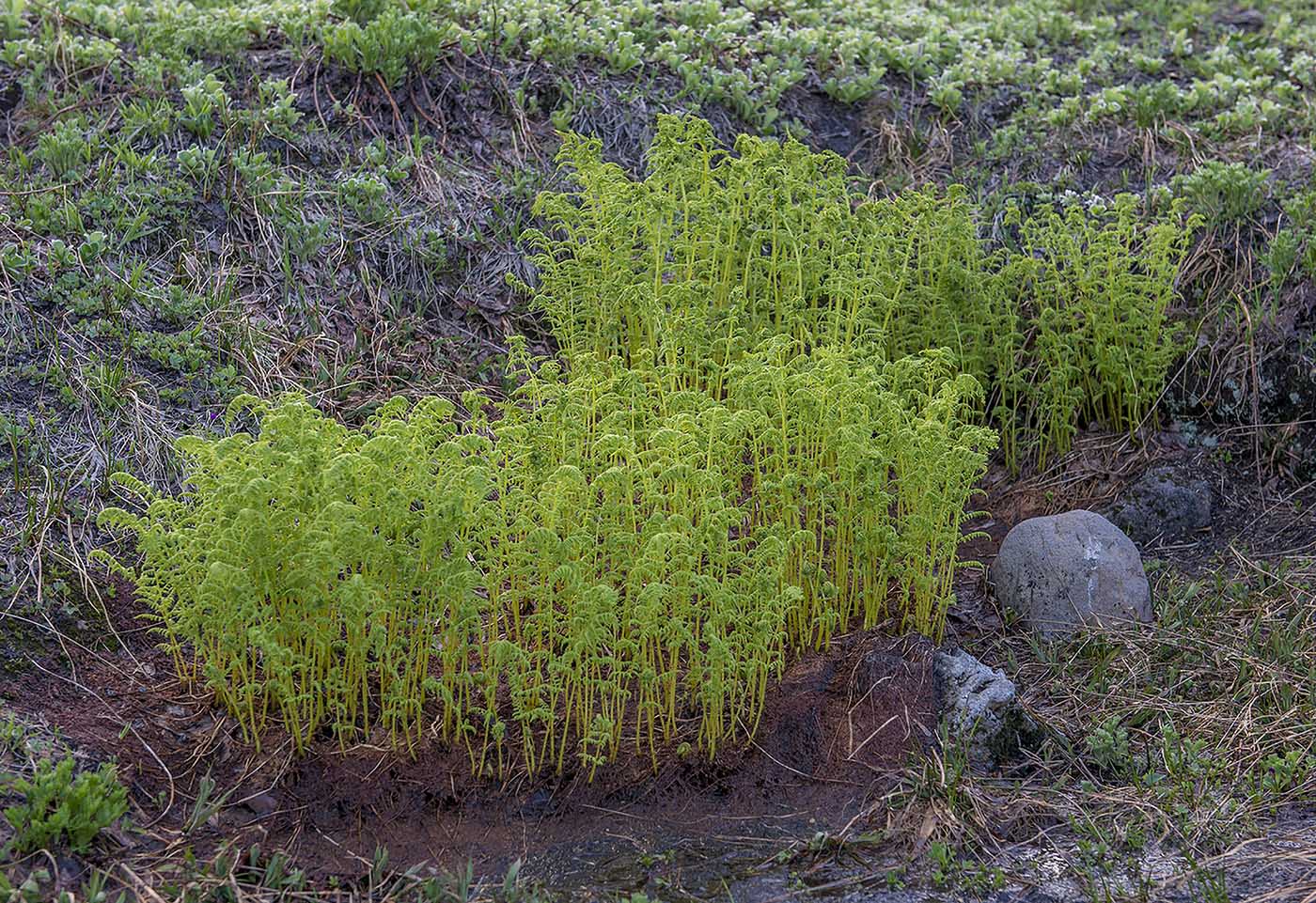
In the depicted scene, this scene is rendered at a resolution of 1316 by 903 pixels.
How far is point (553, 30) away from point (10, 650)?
449cm

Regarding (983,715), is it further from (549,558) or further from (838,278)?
(838,278)

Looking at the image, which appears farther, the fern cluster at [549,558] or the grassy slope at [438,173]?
the grassy slope at [438,173]

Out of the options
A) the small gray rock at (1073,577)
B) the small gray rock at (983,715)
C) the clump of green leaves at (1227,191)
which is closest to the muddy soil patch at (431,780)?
the small gray rock at (983,715)

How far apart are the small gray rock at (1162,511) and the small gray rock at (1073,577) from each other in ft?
1.65

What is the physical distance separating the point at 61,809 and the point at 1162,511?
431 cm

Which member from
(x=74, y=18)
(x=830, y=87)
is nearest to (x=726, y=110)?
(x=830, y=87)

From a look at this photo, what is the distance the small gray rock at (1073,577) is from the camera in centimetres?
465

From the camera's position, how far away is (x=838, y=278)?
16.6ft

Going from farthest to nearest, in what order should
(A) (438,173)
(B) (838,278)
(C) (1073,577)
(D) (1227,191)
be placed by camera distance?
(A) (438,173), (D) (1227,191), (B) (838,278), (C) (1073,577)

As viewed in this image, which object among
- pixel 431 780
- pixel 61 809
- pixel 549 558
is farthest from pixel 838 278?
pixel 61 809

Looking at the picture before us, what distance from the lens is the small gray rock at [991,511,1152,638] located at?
465cm

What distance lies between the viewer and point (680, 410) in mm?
4562

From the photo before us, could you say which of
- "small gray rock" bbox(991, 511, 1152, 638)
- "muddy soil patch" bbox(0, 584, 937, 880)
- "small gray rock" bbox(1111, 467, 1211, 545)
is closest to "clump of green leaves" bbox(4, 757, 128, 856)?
"muddy soil patch" bbox(0, 584, 937, 880)

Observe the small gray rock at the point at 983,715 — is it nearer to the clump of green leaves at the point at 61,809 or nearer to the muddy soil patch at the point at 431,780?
the muddy soil patch at the point at 431,780
